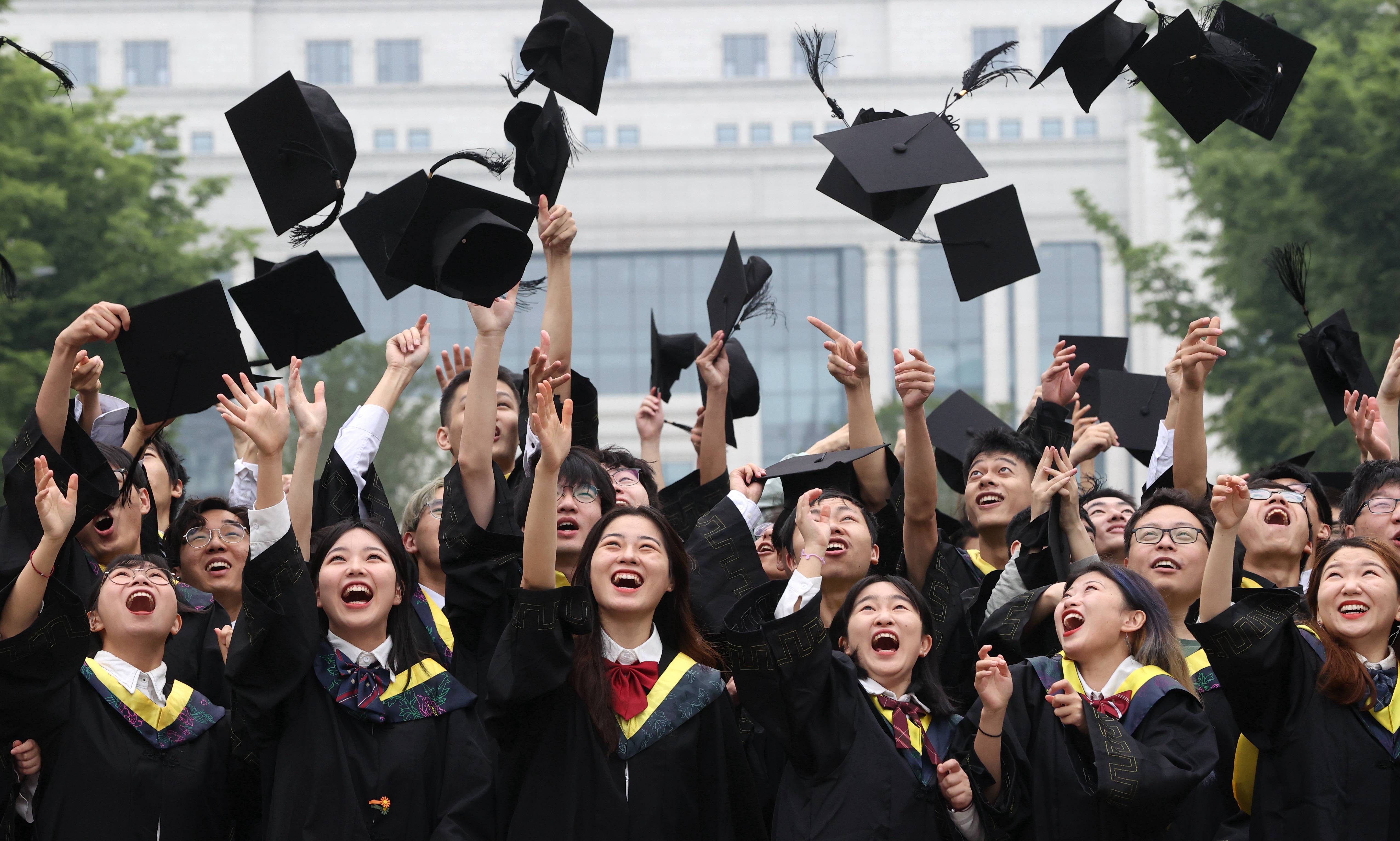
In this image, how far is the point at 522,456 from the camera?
523 centimetres

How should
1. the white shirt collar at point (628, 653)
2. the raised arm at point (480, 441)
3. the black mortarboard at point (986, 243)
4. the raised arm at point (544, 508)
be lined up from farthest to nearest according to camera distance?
the black mortarboard at point (986, 243) → the raised arm at point (480, 441) → the white shirt collar at point (628, 653) → the raised arm at point (544, 508)

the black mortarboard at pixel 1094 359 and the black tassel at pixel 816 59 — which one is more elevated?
the black tassel at pixel 816 59

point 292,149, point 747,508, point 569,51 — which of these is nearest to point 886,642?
point 747,508

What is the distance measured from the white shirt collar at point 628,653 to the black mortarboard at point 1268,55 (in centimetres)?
273

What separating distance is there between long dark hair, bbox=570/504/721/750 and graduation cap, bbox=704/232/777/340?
5.80ft

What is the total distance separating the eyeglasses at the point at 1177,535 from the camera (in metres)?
4.71

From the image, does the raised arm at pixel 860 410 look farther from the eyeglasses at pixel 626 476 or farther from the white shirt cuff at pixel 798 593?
the white shirt cuff at pixel 798 593

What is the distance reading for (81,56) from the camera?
161ft

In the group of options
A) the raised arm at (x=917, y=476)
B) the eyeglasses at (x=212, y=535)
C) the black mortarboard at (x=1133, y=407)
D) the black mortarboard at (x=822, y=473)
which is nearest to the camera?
the raised arm at (x=917, y=476)

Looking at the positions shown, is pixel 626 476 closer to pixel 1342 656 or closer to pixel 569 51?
pixel 569 51

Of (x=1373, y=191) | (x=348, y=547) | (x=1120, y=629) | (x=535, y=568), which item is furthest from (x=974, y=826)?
(x=1373, y=191)

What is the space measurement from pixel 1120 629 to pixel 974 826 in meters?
0.64

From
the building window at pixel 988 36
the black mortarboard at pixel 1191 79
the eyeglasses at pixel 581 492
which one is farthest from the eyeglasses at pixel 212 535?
the building window at pixel 988 36

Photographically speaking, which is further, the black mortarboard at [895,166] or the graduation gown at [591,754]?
the black mortarboard at [895,166]
